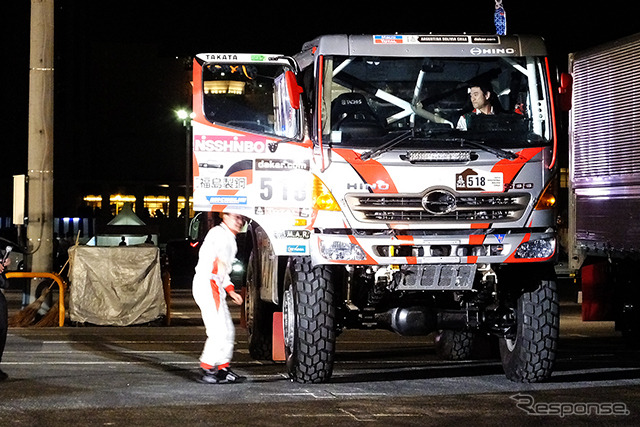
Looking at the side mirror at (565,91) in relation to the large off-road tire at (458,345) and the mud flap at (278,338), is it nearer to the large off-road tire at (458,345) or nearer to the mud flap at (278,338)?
the large off-road tire at (458,345)

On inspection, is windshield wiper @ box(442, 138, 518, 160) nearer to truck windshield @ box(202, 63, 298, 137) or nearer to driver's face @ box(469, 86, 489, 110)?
driver's face @ box(469, 86, 489, 110)

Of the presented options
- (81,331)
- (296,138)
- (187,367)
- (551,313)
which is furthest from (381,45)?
(81,331)

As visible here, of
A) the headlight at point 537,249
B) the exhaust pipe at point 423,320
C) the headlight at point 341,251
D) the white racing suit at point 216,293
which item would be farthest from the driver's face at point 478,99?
the white racing suit at point 216,293

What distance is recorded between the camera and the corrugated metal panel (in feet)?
50.1

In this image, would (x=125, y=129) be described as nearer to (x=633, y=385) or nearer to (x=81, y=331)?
(x=81, y=331)

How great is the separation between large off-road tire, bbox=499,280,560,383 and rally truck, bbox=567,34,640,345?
3827 mm

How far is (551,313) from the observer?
11.7m

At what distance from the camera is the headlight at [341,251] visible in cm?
1120

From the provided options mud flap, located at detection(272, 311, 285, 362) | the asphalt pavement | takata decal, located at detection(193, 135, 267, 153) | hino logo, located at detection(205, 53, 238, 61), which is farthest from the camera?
mud flap, located at detection(272, 311, 285, 362)

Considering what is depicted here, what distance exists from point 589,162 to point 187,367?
6592mm

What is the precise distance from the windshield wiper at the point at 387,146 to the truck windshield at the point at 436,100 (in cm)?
5

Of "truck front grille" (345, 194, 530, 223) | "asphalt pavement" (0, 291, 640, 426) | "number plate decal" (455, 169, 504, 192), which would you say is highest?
"number plate decal" (455, 169, 504, 192)

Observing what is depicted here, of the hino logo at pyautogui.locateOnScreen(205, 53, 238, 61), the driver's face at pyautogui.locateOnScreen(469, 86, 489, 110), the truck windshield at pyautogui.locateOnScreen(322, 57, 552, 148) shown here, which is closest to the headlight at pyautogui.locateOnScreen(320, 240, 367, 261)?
the truck windshield at pyautogui.locateOnScreen(322, 57, 552, 148)

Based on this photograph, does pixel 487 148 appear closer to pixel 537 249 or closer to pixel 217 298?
pixel 537 249
